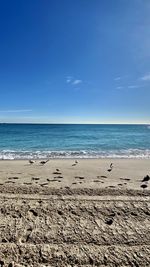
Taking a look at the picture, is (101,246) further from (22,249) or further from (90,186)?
(90,186)

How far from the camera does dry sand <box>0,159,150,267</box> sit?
305cm

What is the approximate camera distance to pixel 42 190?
5758 millimetres

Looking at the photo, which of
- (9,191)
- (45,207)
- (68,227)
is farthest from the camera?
(9,191)

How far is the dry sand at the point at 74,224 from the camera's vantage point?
10.0 ft

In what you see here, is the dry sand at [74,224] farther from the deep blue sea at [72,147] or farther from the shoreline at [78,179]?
the deep blue sea at [72,147]

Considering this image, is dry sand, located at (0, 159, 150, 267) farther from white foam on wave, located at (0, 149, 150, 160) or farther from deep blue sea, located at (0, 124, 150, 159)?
deep blue sea, located at (0, 124, 150, 159)

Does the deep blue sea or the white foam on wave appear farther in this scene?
the deep blue sea

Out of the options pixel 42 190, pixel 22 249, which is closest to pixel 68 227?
pixel 22 249

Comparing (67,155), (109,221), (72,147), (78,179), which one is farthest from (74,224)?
(72,147)

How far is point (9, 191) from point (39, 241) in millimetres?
2593

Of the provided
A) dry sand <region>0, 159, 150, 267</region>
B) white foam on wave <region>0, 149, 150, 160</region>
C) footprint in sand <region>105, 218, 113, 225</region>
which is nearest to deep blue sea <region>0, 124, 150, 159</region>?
white foam on wave <region>0, 149, 150, 160</region>

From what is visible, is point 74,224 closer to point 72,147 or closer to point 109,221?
point 109,221

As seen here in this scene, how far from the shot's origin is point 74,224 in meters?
3.88

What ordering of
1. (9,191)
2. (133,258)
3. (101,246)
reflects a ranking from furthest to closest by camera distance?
(9,191), (101,246), (133,258)
